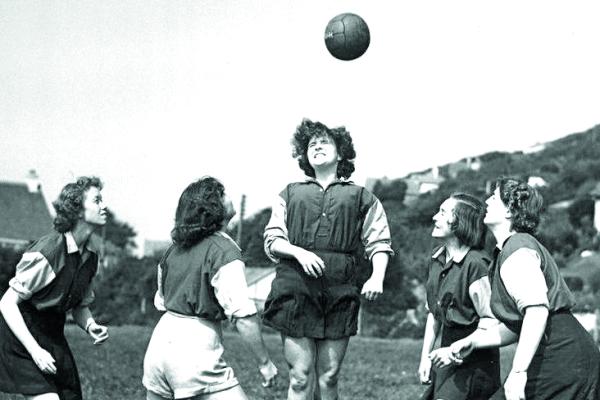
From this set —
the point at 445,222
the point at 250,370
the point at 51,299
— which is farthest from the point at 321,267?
the point at 250,370

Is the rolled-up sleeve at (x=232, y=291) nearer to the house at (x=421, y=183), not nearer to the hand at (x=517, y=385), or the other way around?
the hand at (x=517, y=385)

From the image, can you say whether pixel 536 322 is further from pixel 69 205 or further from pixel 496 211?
pixel 69 205

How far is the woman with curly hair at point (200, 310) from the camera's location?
20.6ft

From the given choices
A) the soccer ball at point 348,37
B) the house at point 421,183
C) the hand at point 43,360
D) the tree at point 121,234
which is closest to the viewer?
the hand at point 43,360

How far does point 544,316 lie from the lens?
5988 millimetres

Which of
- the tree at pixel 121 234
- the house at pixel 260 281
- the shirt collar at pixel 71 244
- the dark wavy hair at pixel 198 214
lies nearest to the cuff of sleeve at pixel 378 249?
the dark wavy hair at pixel 198 214

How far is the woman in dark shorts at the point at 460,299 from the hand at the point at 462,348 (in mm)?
255

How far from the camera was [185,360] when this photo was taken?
6.27m

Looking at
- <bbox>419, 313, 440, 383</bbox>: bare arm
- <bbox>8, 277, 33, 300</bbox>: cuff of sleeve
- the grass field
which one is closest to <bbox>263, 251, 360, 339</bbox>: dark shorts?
<bbox>419, 313, 440, 383</bbox>: bare arm

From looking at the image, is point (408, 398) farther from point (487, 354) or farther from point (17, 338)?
point (17, 338)

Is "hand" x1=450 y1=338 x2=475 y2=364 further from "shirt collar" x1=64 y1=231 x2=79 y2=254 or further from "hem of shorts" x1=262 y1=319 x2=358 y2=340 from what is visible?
"shirt collar" x1=64 y1=231 x2=79 y2=254

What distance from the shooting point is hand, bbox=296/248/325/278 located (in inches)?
280

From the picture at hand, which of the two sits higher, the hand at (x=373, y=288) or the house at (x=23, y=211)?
the hand at (x=373, y=288)

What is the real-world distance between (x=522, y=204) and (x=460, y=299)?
2.95ft
